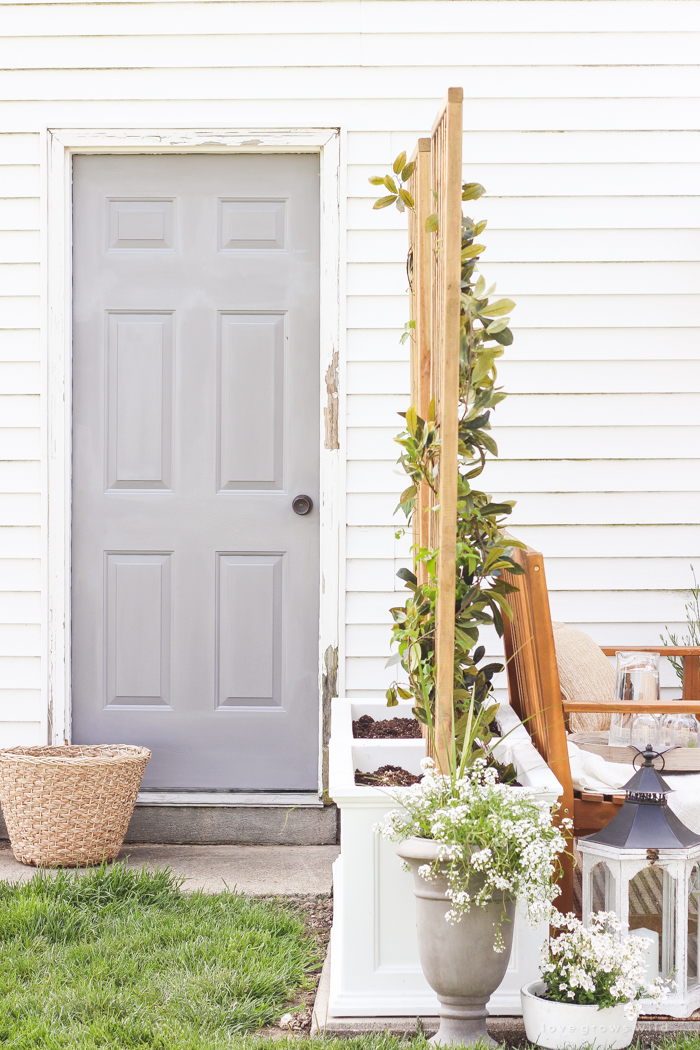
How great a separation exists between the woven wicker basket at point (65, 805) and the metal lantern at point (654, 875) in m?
1.49

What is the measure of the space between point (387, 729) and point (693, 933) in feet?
2.87

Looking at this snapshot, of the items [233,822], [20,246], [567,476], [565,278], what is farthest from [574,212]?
[233,822]

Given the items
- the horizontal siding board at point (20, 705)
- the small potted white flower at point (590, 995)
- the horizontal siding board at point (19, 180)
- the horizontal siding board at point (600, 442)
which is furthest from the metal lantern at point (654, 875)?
the horizontal siding board at point (19, 180)

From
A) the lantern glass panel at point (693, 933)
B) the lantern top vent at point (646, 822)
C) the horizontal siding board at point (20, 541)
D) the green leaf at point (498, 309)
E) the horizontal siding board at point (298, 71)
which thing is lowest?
the lantern glass panel at point (693, 933)

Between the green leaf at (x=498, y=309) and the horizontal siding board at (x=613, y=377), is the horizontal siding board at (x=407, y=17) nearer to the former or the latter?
the horizontal siding board at (x=613, y=377)

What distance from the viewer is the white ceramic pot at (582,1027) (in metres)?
1.64

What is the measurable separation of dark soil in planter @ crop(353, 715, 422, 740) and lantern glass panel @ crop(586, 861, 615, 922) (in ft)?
1.82

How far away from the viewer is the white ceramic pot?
1.64m

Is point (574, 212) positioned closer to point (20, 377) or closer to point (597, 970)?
point (20, 377)

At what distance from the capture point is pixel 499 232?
10.3ft

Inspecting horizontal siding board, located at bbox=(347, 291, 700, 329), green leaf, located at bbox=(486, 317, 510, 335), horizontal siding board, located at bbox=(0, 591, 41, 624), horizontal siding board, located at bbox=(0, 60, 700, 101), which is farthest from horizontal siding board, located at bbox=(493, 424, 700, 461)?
horizontal siding board, located at bbox=(0, 591, 41, 624)

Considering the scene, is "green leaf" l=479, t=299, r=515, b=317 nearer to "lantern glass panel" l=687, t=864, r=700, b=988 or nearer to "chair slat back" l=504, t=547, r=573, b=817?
"chair slat back" l=504, t=547, r=573, b=817

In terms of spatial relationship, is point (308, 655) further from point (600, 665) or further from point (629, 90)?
point (629, 90)

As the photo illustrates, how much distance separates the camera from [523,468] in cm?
315
